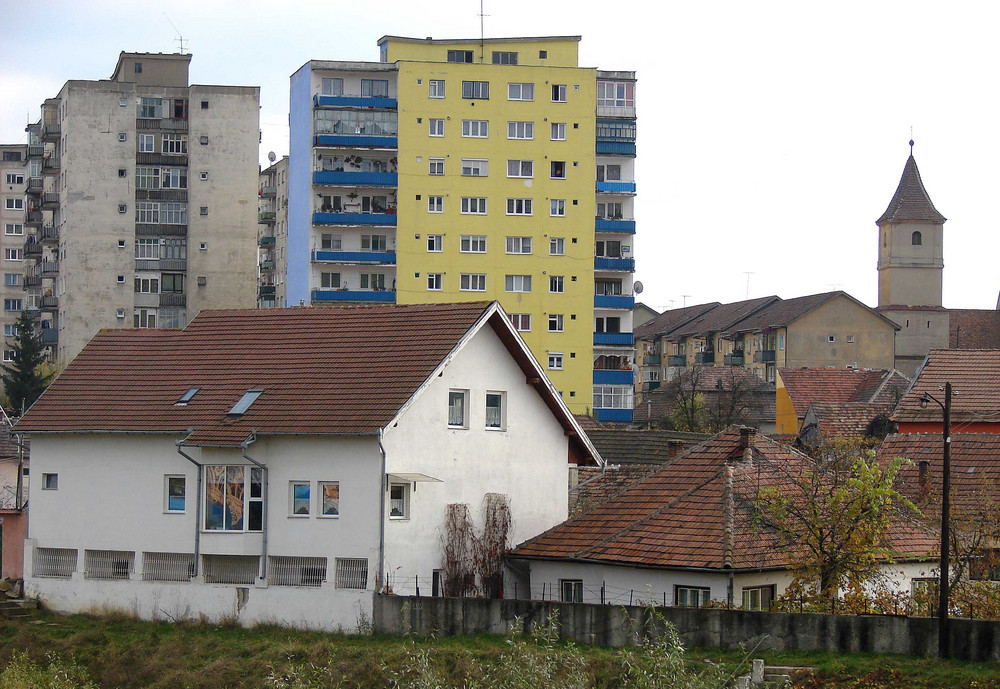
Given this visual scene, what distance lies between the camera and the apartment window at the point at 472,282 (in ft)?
279

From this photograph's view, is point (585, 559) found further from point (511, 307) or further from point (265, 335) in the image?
point (511, 307)

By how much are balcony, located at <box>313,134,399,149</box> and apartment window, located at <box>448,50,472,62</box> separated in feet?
21.0

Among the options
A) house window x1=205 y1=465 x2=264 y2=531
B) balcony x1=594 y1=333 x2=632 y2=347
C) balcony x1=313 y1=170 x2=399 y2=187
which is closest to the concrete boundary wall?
house window x1=205 y1=465 x2=264 y2=531

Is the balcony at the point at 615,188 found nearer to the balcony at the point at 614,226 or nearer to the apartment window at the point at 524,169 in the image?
the balcony at the point at 614,226

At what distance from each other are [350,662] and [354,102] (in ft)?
196

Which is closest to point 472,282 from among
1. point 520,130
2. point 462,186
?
point 462,186

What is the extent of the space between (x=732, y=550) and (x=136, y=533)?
570 inches

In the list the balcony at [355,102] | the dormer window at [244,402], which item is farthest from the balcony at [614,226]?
the dormer window at [244,402]

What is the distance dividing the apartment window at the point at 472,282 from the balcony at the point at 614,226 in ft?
26.5

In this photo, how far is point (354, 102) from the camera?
84750mm

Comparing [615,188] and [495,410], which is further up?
[615,188]

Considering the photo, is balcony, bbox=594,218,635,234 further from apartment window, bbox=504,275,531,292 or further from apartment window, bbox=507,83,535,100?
apartment window, bbox=507,83,535,100

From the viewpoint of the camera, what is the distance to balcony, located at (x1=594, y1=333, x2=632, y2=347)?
88438mm

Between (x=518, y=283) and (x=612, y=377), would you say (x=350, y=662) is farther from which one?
(x=612, y=377)
